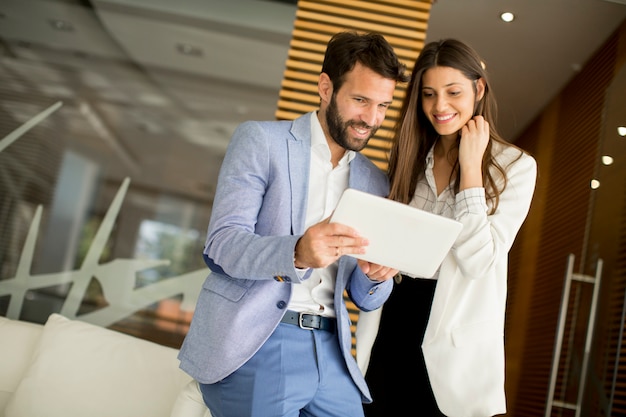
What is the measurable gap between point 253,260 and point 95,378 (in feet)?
5.30

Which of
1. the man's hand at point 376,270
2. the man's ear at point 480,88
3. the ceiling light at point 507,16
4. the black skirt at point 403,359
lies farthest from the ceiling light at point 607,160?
the man's hand at point 376,270

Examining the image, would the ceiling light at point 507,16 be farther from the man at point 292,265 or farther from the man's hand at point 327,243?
the man's hand at point 327,243

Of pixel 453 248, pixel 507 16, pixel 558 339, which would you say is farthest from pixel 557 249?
pixel 453 248

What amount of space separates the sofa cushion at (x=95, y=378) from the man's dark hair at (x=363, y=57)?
1.61m

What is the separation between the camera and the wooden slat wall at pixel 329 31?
13.5 feet

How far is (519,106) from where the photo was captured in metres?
6.81

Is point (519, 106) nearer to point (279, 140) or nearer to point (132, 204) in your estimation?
point (132, 204)

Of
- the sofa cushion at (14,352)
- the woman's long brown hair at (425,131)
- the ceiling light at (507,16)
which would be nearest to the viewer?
the woman's long brown hair at (425,131)

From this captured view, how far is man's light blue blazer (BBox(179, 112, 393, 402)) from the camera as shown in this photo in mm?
1993

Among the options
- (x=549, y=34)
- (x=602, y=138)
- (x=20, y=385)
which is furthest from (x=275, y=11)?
(x=20, y=385)

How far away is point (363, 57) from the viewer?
244cm

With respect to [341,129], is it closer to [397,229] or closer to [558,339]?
[397,229]

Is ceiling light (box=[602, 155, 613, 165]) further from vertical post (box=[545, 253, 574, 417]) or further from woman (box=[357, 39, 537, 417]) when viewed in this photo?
woman (box=[357, 39, 537, 417])

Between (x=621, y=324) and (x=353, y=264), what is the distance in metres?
2.54
